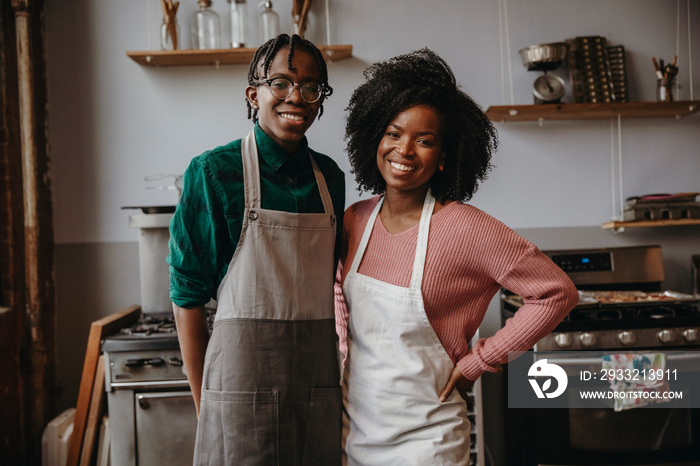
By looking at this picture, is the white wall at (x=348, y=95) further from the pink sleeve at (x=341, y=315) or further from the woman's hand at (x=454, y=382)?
the woman's hand at (x=454, y=382)

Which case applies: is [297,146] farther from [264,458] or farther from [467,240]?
[264,458]

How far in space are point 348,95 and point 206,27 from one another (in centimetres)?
75

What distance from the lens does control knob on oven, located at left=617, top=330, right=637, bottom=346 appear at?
2.17 m

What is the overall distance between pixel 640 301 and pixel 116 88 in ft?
8.57

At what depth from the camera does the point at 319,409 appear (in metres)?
1.18

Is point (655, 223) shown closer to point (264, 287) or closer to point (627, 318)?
point (627, 318)

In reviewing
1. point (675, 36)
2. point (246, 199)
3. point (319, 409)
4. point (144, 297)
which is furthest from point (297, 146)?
point (675, 36)

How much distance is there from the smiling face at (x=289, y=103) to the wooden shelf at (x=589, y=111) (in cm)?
161

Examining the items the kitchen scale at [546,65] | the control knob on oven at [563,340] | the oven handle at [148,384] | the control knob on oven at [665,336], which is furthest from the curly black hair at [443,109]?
the kitchen scale at [546,65]

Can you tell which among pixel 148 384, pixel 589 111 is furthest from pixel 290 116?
pixel 589 111

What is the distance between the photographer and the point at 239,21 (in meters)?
2.59

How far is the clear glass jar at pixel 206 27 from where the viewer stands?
2.59 m

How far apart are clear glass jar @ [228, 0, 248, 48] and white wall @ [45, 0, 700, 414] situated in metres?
0.11

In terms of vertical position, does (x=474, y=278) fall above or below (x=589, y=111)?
below
